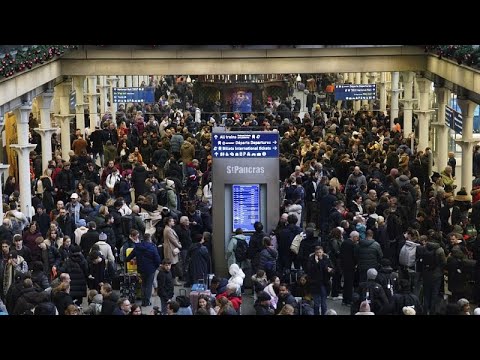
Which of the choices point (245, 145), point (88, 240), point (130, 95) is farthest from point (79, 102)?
point (88, 240)

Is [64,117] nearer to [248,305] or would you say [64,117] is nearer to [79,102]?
[79,102]

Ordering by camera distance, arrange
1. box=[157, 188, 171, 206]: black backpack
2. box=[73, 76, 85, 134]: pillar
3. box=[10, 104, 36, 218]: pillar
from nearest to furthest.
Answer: box=[157, 188, 171, 206]: black backpack → box=[10, 104, 36, 218]: pillar → box=[73, 76, 85, 134]: pillar

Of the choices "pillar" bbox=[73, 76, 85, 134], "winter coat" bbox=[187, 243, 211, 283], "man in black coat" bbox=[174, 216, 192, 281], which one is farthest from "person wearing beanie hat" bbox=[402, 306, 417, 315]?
"pillar" bbox=[73, 76, 85, 134]

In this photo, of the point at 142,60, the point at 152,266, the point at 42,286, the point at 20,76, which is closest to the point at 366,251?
the point at 152,266

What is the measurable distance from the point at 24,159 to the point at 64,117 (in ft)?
27.1

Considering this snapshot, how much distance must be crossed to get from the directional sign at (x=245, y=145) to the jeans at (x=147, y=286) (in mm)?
3331

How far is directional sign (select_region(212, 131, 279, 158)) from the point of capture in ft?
93.9

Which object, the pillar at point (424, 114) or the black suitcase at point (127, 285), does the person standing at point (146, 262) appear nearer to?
the black suitcase at point (127, 285)

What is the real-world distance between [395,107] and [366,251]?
967 inches

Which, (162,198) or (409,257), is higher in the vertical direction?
(162,198)

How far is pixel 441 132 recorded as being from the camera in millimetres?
40000

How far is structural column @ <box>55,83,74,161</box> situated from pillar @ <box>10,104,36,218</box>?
6.57 meters

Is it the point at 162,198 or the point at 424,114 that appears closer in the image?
the point at 162,198

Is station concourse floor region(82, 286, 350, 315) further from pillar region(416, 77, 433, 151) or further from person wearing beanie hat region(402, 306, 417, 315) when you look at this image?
pillar region(416, 77, 433, 151)
